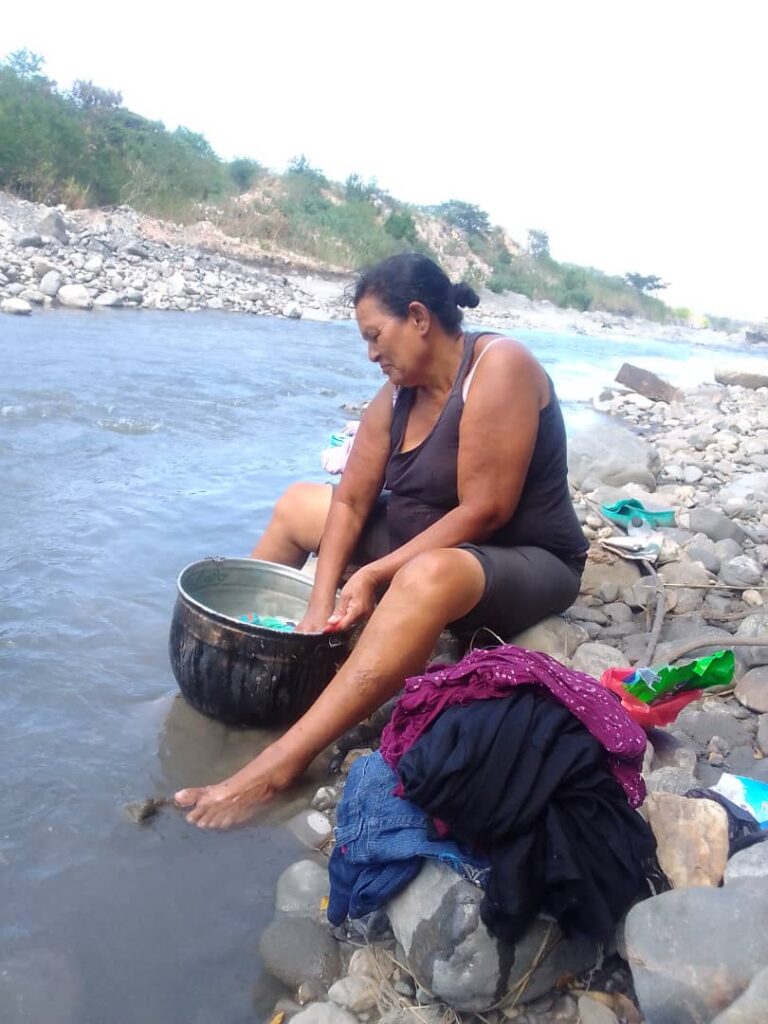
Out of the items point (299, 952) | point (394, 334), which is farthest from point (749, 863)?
point (394, 334)

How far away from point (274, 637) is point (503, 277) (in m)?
36.6

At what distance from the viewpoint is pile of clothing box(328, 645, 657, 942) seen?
1577 mm

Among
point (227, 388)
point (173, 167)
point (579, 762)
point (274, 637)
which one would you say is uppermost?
point (173, 167)

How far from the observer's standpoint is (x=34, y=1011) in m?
1.65

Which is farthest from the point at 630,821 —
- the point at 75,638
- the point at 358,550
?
the point at 75,638

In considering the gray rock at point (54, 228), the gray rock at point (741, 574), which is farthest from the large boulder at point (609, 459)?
the gray rock at point (54, 228)

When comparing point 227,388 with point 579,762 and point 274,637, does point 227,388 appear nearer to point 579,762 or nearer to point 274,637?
point 274,637

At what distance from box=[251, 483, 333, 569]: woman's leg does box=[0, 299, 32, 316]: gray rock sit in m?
8.84

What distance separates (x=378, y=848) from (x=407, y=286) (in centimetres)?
155

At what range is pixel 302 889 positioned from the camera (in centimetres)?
202

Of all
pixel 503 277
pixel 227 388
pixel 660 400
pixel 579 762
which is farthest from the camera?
pixel 503 277

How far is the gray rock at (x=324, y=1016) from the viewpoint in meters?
1.67

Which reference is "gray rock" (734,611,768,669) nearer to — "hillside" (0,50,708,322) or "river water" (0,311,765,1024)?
"river water" (0,311,765,1024)

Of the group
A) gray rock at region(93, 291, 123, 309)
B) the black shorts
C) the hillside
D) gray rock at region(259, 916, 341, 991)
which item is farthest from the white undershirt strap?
the hillside
